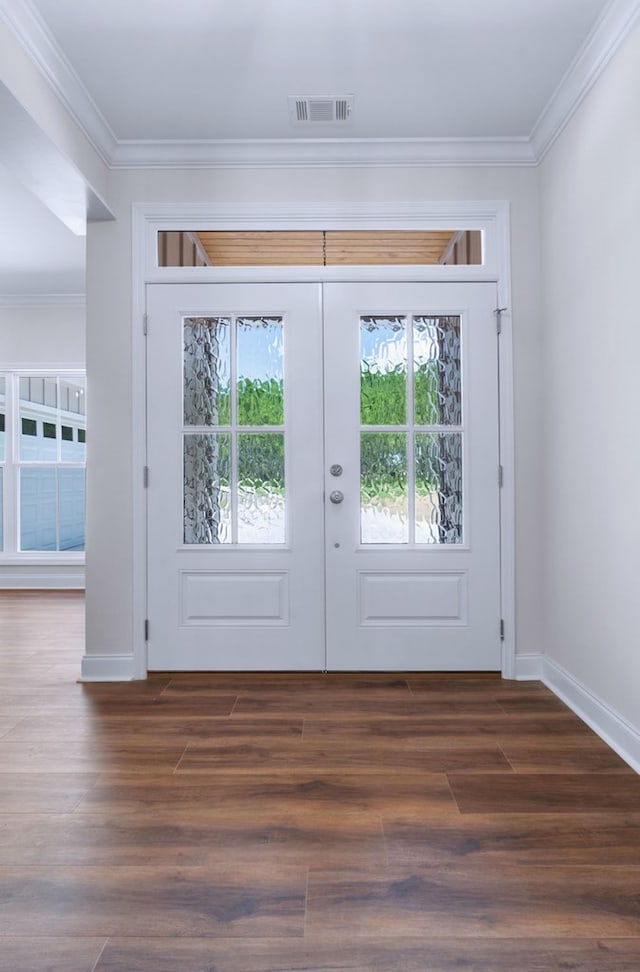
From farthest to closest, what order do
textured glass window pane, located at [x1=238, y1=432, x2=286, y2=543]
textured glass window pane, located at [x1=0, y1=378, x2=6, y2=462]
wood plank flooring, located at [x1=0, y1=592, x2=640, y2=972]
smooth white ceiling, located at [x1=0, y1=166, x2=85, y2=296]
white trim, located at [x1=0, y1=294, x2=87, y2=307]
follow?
textured glass window pane, located at [x1=0, y1=378, x2=6, y2=462], white trim, located at [x1=0, y1=294, x2=87, y2=307], smooth white ceiling, located at [x1=0, y1=166, x2=85, y2=296], textured glass window pane, located at [x1=238, y1=432, x2=286, y2=543], wood plank flooring, located at [x1=0, y1=592, x2=640, y2=972]

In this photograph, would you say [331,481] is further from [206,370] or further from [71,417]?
[71,417]

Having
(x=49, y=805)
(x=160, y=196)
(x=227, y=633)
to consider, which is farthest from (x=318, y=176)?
(x=49, y=805)

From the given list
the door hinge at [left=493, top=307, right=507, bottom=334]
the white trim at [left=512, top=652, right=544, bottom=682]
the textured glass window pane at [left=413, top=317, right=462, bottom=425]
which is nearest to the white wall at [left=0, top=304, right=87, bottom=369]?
the textured glass window pane at [left=413, top=317, right=462, bottom=425]

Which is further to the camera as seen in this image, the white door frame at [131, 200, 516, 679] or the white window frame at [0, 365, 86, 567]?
the white window frame at [0, 365, 86, 567]

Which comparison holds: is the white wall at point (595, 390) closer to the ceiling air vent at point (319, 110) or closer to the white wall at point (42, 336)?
the ceiling air vent at point (319, 110)

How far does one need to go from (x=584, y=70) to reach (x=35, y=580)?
598 cm

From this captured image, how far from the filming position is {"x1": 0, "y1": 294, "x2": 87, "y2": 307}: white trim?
619 centimetres

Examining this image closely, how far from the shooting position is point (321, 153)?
3271 mm

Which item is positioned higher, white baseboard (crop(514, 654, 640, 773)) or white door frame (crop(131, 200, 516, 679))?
white door frame (crop(131, 200, 516, 679))

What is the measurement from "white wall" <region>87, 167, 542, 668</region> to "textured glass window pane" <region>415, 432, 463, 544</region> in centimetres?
33

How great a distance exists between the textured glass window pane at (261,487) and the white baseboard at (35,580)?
11.7 ft

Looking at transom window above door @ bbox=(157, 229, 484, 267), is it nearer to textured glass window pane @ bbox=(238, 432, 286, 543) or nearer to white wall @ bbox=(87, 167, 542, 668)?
white wall @ bbox=(87, 167, 542, 668)

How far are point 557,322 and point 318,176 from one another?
1.46 metres

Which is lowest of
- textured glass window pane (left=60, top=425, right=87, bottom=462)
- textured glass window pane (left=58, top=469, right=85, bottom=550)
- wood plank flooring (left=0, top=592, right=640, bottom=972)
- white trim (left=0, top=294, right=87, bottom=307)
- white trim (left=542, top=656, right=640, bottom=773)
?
wood plank flooring (left=0, top=592, right=640, bottom=972)
